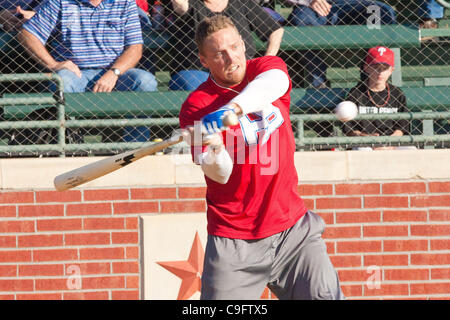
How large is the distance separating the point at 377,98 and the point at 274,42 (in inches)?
36.9

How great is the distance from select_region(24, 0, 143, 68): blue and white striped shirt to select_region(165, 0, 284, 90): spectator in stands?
35 cm

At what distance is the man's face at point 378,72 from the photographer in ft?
17.7

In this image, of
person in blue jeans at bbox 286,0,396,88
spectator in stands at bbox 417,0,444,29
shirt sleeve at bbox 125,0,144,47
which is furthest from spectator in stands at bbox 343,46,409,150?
shirt sleeve at bbox 125,0,144,47

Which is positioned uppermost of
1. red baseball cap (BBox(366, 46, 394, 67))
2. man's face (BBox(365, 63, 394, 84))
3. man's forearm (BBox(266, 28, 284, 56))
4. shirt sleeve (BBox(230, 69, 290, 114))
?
man's forearm (BBox(266, 28, 284, 56))

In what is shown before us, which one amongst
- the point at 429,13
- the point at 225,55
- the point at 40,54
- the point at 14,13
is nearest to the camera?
the point at 225,55

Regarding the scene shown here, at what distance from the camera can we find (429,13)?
6.22m

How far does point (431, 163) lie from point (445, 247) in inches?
25.6

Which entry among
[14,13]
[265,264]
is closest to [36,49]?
[14,13]

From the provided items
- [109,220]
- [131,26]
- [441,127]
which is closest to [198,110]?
[109,220]

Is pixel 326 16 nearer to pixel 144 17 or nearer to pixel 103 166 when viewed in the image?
pixel 144 17

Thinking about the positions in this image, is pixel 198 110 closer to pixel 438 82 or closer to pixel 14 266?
pixel 14 266

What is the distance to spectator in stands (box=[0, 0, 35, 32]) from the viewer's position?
5.62m

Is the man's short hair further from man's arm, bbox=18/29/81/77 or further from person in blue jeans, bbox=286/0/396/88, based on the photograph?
person in blue jeans, bbox=286/0/396/88

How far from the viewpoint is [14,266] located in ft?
16.7
